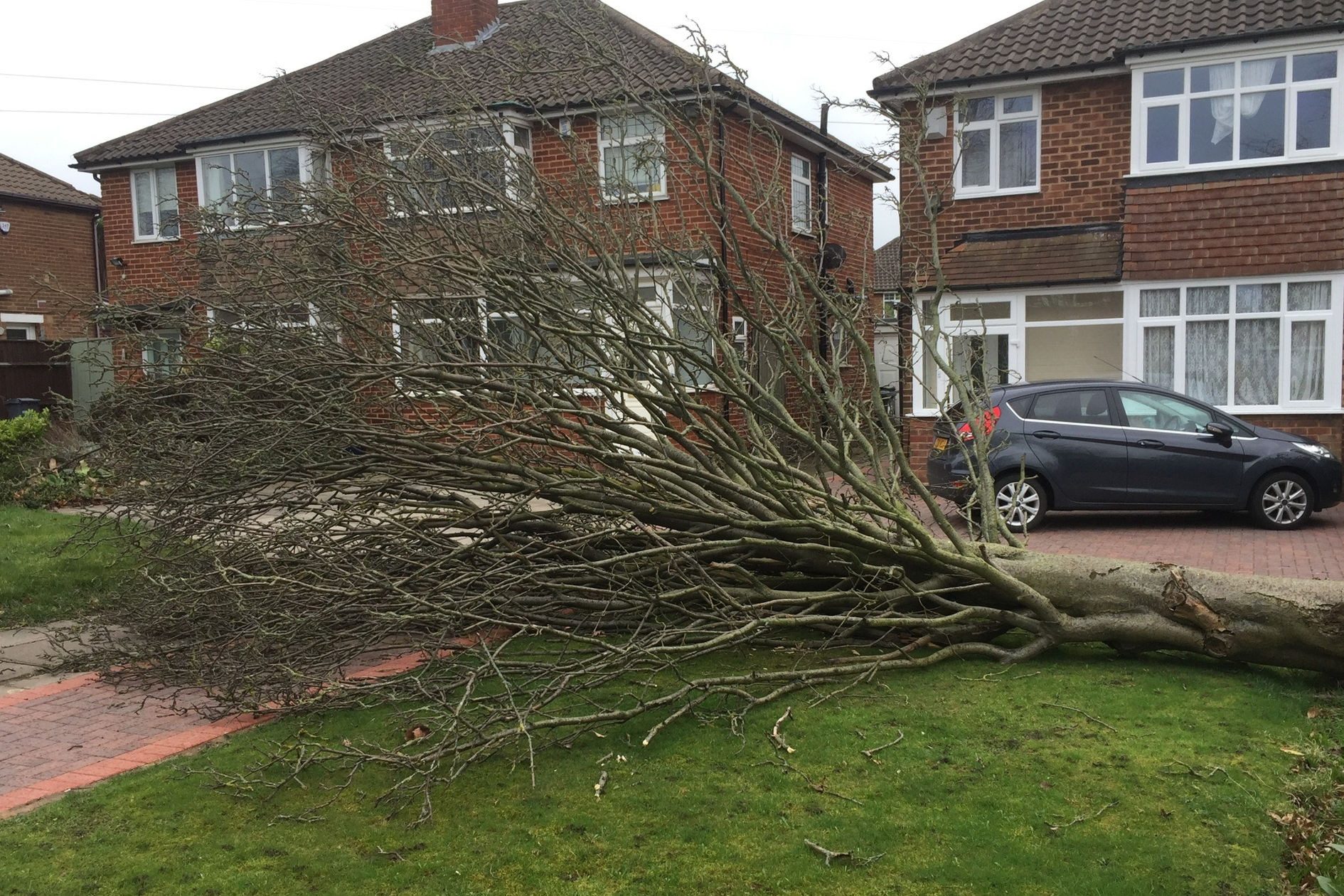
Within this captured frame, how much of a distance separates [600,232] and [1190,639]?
15.7ft

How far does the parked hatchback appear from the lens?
40.4 ft

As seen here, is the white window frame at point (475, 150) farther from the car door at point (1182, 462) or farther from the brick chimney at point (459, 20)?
the brick chimney at point (459, 20)

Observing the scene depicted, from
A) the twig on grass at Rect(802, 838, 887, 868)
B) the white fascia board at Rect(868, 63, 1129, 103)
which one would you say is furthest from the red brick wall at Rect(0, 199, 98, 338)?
the twig on grass at Rect(802, 838, 887, 868)

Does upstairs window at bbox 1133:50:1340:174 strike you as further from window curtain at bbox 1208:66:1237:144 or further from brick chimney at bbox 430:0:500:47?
brick chimney at bbox 430:0:500:47

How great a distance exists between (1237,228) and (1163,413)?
452 centimetres

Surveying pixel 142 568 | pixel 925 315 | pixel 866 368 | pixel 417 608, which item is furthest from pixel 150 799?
pixel 925 315

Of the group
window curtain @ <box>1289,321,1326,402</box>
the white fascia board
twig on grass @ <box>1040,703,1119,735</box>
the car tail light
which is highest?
the white fascia board

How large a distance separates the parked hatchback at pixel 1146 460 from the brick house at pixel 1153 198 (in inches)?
101

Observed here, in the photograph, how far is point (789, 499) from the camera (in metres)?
6.55

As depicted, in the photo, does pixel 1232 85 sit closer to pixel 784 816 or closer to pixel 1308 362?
pixel 1308 362

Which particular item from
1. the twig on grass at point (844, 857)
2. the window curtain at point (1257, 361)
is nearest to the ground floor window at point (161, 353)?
the twig on grass at point (844, 857)

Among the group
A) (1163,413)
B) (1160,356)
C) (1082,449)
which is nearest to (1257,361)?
(1160,356)

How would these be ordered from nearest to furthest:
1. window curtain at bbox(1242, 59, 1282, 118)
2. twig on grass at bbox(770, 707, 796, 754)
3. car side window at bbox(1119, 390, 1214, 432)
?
twig on grass at bbox(770, 707, 796, 754)
car side window at bbox(1119, 390, 1214, 432)
window curtain at bbox(1242, 59, 1282, 118)

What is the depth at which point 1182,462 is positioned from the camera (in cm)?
1236
